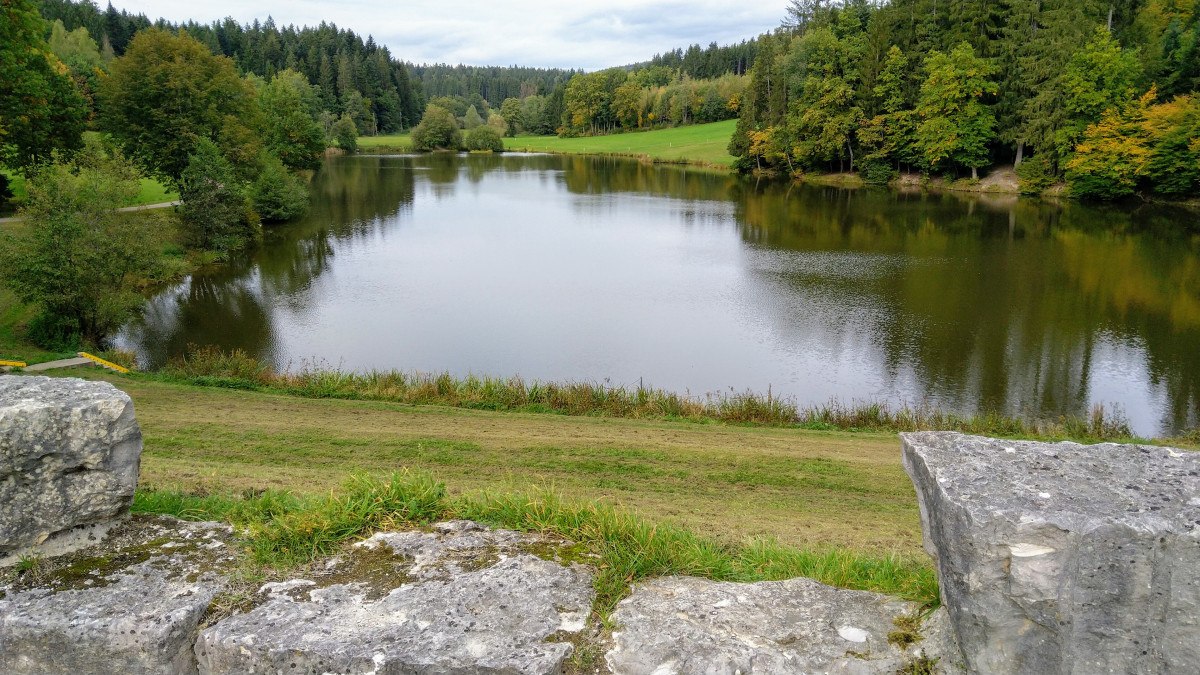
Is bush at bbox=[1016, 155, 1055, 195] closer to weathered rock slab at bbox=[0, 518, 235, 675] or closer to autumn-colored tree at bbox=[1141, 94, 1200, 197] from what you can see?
autumn-colored tree at bbox=[1141, 94, 1200, 197]

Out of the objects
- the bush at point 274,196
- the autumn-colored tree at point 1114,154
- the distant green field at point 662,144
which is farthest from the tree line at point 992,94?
the bush at point 274,196

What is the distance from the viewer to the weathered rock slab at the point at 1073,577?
339 cm

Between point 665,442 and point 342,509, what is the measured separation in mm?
9128

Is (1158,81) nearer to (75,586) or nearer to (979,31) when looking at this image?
(979,31)

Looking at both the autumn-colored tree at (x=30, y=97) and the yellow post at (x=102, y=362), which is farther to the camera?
the autumn-colored tree at (x=30, y=97)

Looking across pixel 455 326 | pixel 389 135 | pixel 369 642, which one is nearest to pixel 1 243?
pixel 455 326

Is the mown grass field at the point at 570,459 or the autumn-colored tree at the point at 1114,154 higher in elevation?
the autumn-colored tree at the point at 1114,154

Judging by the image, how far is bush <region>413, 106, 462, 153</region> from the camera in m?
117

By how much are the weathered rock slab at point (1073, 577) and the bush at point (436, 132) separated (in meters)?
120

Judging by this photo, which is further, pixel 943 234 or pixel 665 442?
pixel 943 234

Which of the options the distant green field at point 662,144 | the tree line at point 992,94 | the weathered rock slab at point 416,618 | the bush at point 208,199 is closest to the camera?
the weathered rock slab at point 416,618

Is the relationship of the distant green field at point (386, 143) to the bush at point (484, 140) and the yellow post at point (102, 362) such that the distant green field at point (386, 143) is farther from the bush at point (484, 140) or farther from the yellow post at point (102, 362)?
the yellow post at point (102, 362)

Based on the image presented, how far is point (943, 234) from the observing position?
41219 millimetres

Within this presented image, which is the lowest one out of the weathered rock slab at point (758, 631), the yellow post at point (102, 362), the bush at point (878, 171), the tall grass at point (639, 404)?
the tall grass at point (639, 404)
